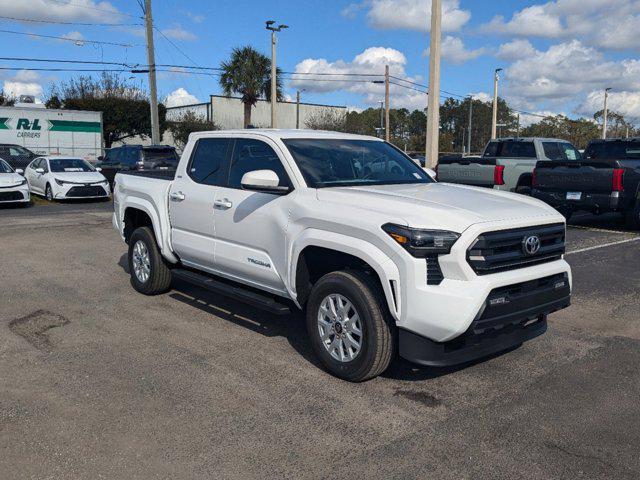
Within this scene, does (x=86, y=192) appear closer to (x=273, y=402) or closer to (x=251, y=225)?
(x=251, y=225)

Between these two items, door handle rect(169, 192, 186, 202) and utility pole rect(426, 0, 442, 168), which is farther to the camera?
utility pole rect(426, 0, 442, 168)

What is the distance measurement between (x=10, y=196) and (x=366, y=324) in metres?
15.2

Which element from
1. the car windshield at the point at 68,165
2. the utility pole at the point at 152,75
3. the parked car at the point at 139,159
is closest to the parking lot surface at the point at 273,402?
the parked car at the point at 139,159

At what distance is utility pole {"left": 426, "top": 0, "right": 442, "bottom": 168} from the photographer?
54.8 feet

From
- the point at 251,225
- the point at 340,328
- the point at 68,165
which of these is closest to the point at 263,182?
the point at 251,225

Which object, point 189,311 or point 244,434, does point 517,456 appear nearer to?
point 244,434

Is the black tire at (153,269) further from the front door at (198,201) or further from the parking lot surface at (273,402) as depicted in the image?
the front door at (198,201)

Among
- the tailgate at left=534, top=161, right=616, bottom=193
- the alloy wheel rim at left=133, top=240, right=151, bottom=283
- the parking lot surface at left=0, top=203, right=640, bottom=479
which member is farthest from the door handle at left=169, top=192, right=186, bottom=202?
the tailgate at left=534, top=161, right=616, bottom=193

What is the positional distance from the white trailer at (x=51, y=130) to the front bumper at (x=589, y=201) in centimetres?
2685

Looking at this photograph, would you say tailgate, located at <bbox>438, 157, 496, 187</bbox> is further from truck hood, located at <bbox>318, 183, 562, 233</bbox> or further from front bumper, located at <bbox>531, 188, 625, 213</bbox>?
truck hood, located at <bbox>318, 183, 562, 233</bbox>

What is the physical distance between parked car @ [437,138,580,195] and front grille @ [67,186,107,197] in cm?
1075

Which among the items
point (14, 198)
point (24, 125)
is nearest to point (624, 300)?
point (14, 198)

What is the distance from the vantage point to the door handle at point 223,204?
560cm

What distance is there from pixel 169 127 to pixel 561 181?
48017 mm
